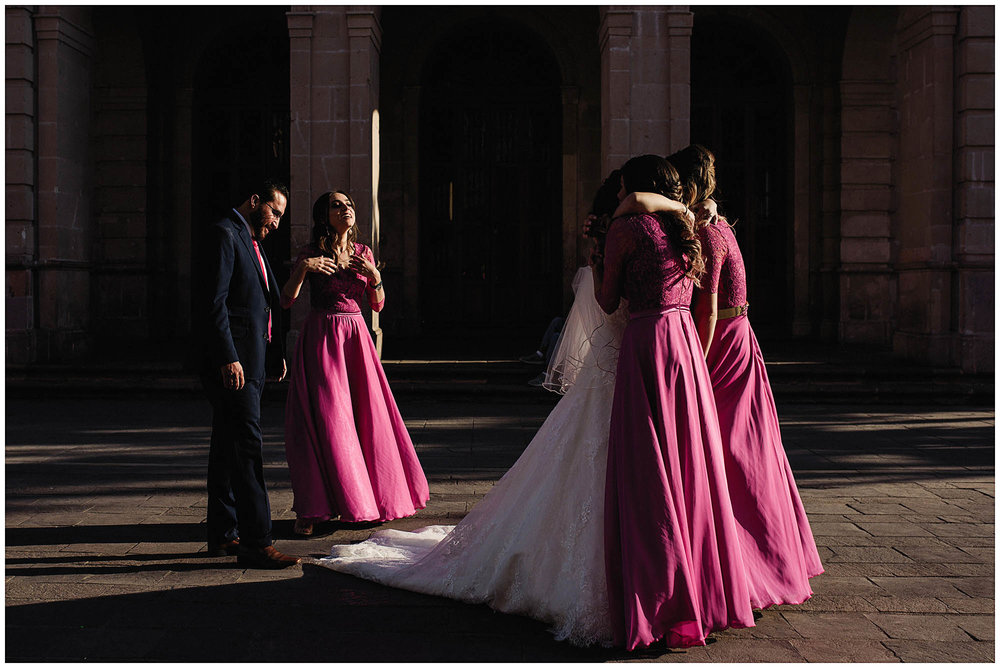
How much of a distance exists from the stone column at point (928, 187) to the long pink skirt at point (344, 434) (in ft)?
29.7

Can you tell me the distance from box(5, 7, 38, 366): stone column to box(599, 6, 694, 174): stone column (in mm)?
7381

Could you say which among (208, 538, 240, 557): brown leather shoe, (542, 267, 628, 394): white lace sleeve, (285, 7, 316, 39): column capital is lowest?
(208, 538, 240, 557): brown leather shoe

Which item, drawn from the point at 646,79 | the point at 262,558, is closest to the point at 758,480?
the point at 262,558

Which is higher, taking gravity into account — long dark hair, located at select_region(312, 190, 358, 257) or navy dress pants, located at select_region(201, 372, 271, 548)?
long dark hair, located at select_region(312, 190, 358, 257)

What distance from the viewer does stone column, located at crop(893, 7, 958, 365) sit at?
1246cm

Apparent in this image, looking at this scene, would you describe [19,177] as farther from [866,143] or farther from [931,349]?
[866,143]

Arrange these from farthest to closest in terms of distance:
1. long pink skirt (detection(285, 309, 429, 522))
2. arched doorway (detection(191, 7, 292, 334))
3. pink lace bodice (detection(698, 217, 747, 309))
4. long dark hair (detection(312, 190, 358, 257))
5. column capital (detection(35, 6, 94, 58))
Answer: arched doorway (detection(191, 7, 292, 334)) < column capital (detection(35, 6, 94, 58)) < long dark hair (detection(312, 190, 358, 257)) < long pink skirt (detection(285, 309, 429, 522)) < pink lace bodice (detection(698, 217, 747, 309))

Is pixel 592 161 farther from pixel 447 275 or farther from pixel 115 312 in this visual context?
pixel 115 312

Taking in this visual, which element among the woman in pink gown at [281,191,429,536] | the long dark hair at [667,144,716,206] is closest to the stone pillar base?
the woman in pink gown at [281,191,429,536]

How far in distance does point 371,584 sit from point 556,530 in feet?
3.17

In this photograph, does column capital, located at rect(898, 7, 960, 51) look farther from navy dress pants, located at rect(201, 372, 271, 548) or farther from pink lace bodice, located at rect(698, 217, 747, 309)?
navy dress pants, located at rect(201, 372, 271, 548)

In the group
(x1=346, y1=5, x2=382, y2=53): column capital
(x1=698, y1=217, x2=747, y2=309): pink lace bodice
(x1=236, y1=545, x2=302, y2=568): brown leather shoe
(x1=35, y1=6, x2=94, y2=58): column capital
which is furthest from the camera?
(x1=35, y1=6, x2=94, y2=58): column capital

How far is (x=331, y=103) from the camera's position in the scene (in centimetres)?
1259

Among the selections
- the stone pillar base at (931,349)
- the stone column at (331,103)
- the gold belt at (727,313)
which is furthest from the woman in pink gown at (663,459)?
the stone pillar base at (931,349)
